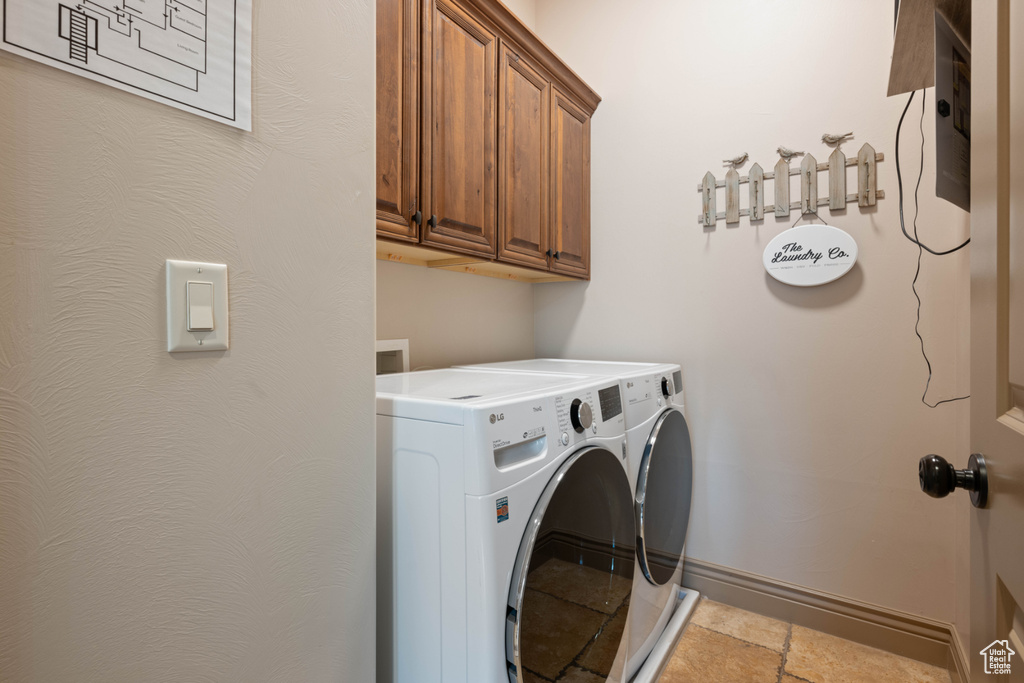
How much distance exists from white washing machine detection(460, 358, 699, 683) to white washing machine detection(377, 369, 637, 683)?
24 cm

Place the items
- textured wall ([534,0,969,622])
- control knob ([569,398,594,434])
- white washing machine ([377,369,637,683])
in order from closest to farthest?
white washing machine ([377,369,637,683]) < control knob ([569,398,594,434]) < textured wall ([534,0,969,622])

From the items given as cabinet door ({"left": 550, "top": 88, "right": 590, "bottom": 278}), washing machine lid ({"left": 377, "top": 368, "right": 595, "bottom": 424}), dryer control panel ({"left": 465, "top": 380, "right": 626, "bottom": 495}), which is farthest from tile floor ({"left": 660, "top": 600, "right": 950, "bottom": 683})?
cabinet door ({"left": 550, "top": 88, "right": 590, "bottom": 278})

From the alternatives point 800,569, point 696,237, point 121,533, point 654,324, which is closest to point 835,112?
point 696,237

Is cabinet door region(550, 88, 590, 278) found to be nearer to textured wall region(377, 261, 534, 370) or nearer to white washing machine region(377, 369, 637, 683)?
textured wall region(377, 261, 534, 370)

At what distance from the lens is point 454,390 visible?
1170 millimetres

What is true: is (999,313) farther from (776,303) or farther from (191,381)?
(776,303)

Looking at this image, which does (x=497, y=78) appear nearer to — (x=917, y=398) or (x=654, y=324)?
(x=654, y=324)

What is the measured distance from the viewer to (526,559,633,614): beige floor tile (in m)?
1.00

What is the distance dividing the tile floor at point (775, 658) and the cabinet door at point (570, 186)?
1452 mm

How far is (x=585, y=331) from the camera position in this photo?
7.68ft

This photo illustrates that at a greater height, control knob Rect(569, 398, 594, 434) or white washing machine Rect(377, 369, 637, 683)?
control knob Rect(569, 398, 594, 434)

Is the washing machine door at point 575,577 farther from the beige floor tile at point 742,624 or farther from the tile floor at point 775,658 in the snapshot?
the beige floor tile at point 742,624

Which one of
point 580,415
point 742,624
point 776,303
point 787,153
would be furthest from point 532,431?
point 787,153

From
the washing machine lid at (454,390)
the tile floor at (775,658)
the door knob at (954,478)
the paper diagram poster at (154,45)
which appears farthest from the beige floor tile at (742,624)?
the paper diagram poster at (154,45)
